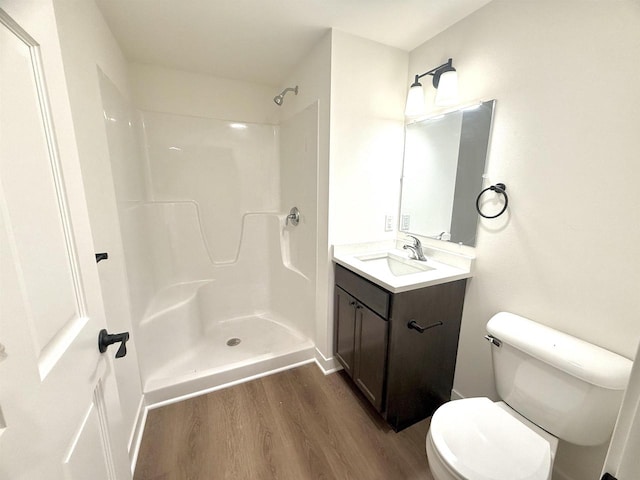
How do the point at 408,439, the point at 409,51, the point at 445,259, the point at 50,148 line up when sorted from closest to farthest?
the point at 50,148, the point at 408,439, the point at 445,259, the point at 409,51

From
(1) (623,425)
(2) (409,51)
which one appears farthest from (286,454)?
(2) (409,51)

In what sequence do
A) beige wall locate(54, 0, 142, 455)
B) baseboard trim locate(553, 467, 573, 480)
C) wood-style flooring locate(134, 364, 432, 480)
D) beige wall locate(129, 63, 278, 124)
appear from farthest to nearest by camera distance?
1. beige wall locate(129, 63, 278, 124)
2. wood-style flooring locate(134, 364, 432, 480)
3. baseboard trim locate(553, 467, 573, 480)
4. beige wall locate(54, 0, 142, 455)

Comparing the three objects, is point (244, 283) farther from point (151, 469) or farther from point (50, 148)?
point (50, 148)

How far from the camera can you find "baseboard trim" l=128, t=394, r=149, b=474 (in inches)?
50.4

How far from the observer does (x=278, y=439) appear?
4.63 feet

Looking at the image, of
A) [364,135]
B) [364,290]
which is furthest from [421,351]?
[364,135]

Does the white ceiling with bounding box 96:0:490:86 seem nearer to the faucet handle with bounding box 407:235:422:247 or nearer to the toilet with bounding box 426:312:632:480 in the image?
the faucet handle with bounding box 407:235:422:247

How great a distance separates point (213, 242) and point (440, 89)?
2.18 m

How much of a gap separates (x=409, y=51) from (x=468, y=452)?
2.18m

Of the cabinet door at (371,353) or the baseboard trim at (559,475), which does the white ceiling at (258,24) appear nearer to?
the cabinet door at (371,353)

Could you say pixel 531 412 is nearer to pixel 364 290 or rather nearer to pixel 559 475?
pixel 559 475

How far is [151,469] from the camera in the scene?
126 centimetres

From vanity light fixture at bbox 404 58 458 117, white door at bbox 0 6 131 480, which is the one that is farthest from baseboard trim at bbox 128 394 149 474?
vanity light fixture at bbox 404 58 458 117

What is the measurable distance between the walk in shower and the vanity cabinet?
1.86 feet
